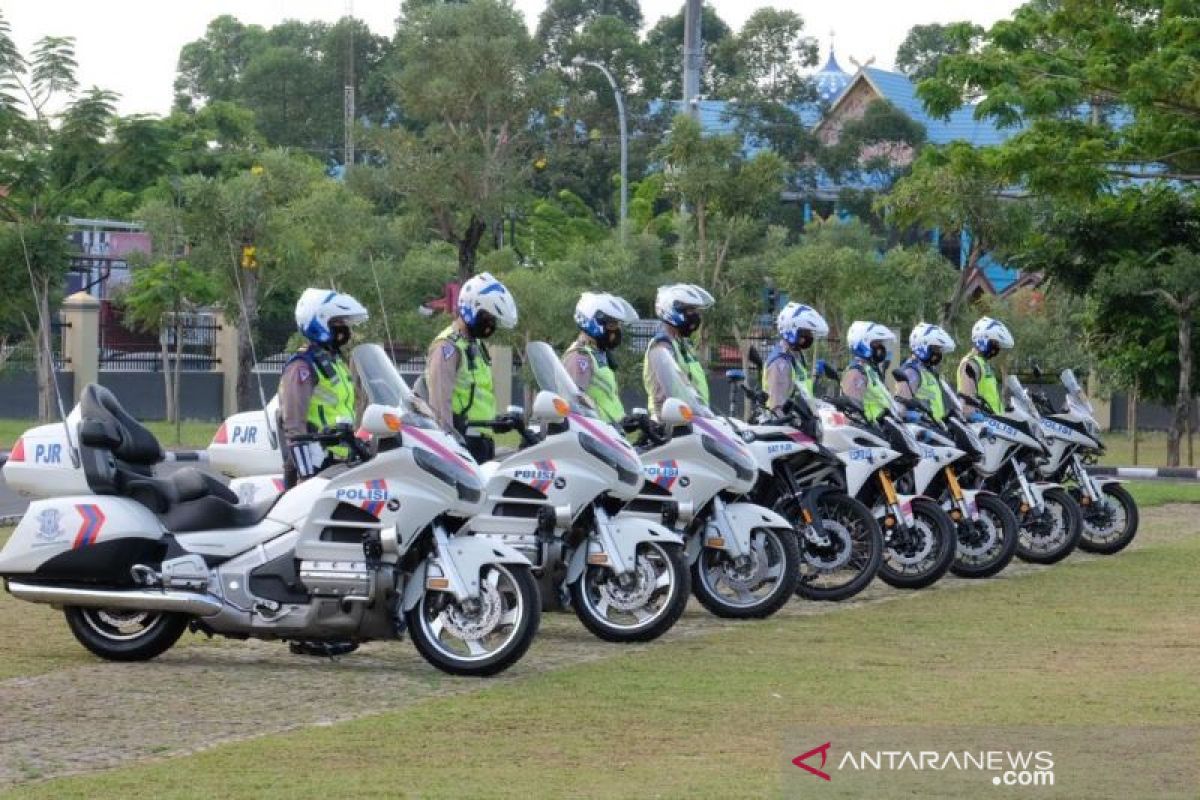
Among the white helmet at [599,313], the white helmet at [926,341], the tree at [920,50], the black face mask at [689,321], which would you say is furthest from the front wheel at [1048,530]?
the tree at [920,50]

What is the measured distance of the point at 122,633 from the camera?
1169 cm

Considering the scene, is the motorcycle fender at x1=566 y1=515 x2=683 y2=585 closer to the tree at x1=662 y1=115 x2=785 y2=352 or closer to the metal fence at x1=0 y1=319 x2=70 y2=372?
the tree at x1=662 y1=115 x2=785 y2=352

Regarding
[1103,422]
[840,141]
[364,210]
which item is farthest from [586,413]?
[840,141]

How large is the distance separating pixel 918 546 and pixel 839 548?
1.19 m

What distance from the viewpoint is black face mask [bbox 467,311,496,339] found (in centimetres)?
1316

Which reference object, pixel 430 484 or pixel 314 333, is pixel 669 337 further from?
pixel 430 484

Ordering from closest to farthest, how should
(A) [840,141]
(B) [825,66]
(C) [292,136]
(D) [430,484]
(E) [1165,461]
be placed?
(D) [430,484]
(E) [1165,461]
(A) [840,141]
(B) [825,66]
(C) [292,136]

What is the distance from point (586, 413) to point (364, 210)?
2830 centimetres

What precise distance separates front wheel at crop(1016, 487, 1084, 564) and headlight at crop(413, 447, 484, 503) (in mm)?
7677

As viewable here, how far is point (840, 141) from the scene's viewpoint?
58.4 meters

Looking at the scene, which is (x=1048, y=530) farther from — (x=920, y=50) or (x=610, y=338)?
(x=920, y=50)

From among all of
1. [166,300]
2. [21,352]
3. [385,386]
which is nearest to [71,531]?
[385,386]

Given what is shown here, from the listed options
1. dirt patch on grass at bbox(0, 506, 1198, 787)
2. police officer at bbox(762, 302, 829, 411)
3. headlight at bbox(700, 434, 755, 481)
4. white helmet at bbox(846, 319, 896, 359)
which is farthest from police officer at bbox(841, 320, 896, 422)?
dirt patch on grass at bbox(0, 506, 1198, 787)

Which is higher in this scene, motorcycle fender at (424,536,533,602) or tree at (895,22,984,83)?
tree at (895,22,984,83)
